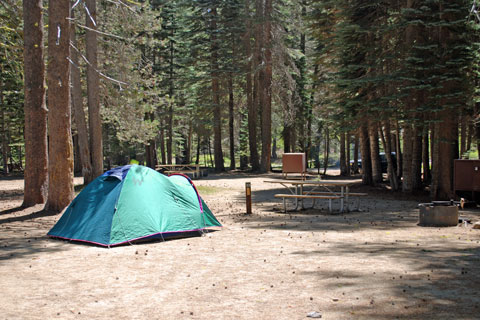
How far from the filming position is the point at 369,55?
59.8 feet

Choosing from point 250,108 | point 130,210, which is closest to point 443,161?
point 130,210

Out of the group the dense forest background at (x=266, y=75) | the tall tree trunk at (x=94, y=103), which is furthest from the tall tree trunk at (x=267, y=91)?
the tall tree trunk at (x=94, y=103)

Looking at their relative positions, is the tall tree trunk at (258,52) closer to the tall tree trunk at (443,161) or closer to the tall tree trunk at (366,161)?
the tall tree trunk at (366,161)

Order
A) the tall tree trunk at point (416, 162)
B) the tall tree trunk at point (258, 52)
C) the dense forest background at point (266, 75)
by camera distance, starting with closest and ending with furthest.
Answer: the dense forest background at point (266, 75), the tall tree trunk at point (416, 162), the tall tree trunk at point (258, 52)

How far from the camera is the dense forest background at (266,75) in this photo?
501 inches

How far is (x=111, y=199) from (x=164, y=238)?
51.3 inches

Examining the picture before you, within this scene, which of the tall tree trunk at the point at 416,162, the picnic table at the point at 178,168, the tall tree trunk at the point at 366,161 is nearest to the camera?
the tall tree trunk at the point at 416,162

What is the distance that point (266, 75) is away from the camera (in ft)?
101

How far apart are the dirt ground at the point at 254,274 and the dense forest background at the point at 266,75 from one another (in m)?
4.24

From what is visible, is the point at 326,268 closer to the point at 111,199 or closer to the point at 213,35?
the point at 111,199

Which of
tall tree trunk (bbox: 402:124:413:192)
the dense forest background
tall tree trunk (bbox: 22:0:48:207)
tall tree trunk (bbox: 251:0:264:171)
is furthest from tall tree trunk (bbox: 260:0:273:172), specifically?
tall tree trunk (bbox: 22:0:48:207)

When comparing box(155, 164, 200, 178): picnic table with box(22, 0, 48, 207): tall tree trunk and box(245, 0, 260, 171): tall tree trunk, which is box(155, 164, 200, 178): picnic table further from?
box(22, 0, 48, 207): tall tree trunk

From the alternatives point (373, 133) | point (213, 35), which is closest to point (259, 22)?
point (213, 35)

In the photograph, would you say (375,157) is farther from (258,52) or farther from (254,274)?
(254,274)
